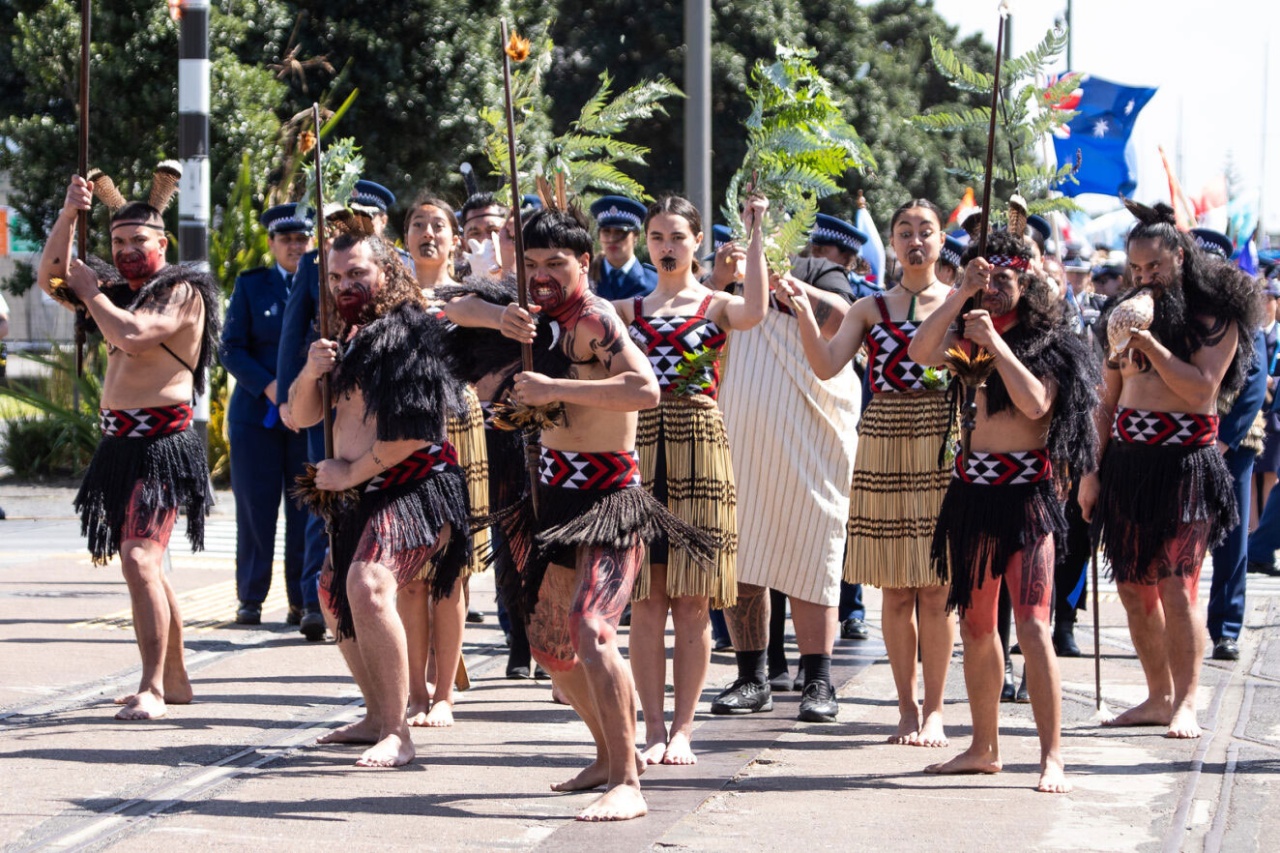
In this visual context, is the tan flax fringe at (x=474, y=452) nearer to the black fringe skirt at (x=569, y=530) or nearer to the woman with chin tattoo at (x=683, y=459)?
the woman with chin tattoo at (x=683, y=459)

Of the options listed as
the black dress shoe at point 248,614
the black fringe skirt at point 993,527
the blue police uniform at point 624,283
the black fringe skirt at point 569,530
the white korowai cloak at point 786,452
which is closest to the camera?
the black fringe skirt at point 569,530

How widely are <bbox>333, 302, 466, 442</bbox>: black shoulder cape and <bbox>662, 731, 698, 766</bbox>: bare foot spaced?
140 centimetres

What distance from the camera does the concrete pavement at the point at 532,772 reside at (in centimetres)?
546

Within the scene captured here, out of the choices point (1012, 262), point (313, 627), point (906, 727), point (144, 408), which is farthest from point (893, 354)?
point (313, 627)

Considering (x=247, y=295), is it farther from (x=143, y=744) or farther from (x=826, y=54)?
(x=826, y=54)

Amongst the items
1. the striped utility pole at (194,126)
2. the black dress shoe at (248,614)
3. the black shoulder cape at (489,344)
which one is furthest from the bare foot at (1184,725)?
the striped utility pole at (194,126)

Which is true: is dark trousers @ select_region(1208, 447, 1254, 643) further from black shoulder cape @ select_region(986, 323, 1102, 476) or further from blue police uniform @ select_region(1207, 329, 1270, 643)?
black shoulder cape @ select_region(986, 323, 1102, 476)

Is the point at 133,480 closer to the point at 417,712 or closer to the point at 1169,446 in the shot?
the point at 417,712

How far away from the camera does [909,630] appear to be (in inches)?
283

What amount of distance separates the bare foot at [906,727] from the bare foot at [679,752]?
0.93 m

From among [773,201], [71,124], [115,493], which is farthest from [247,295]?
[71,124]

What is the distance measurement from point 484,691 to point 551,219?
295 centimetres

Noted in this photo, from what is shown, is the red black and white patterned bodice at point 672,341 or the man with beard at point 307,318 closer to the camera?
the red black and white patterned bodice at point 672,341

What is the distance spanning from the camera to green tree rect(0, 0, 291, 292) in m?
18.1
